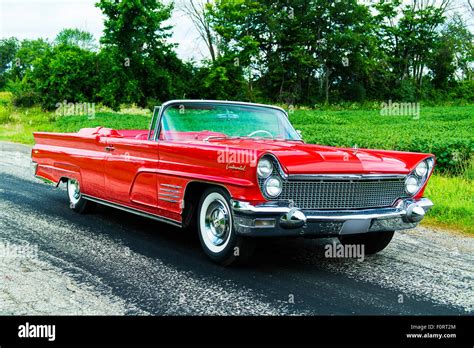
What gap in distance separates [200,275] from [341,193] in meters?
1.42

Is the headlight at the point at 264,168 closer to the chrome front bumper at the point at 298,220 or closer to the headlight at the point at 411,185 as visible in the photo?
the chrome front bumper at the point at 298,220

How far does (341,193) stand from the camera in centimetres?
457

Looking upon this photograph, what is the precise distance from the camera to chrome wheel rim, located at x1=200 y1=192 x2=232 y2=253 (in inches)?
181

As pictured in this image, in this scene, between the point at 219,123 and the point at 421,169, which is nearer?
the point at 421,169

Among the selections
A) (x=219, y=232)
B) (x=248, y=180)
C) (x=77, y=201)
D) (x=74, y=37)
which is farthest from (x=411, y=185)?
(x=74, y=37)

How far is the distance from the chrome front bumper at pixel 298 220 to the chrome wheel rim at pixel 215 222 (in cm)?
28

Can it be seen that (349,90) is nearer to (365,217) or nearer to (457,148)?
(457,148)

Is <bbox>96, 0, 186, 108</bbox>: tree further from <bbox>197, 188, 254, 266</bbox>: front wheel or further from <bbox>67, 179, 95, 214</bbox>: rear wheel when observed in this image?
<bbox>197, 188, 254, 266</bbox>: front wheel

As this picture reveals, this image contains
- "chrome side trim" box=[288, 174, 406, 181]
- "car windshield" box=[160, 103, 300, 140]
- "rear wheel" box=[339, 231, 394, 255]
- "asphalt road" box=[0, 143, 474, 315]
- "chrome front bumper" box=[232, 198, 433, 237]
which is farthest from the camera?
"car windshield" box=[160, 103, 300, 140]

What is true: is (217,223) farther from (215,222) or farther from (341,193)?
(341,193)

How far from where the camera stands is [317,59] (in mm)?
50875

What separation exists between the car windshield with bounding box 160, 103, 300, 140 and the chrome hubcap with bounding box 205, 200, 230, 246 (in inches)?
38.2

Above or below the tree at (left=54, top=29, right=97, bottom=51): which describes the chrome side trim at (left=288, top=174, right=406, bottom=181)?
below

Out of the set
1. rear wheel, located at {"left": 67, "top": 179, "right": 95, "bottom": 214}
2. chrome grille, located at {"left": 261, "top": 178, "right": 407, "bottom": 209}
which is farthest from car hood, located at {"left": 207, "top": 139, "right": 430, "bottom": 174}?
rear wheel, located at {"left": 67, "top": 179, "right": 95, "bottom": 214}
